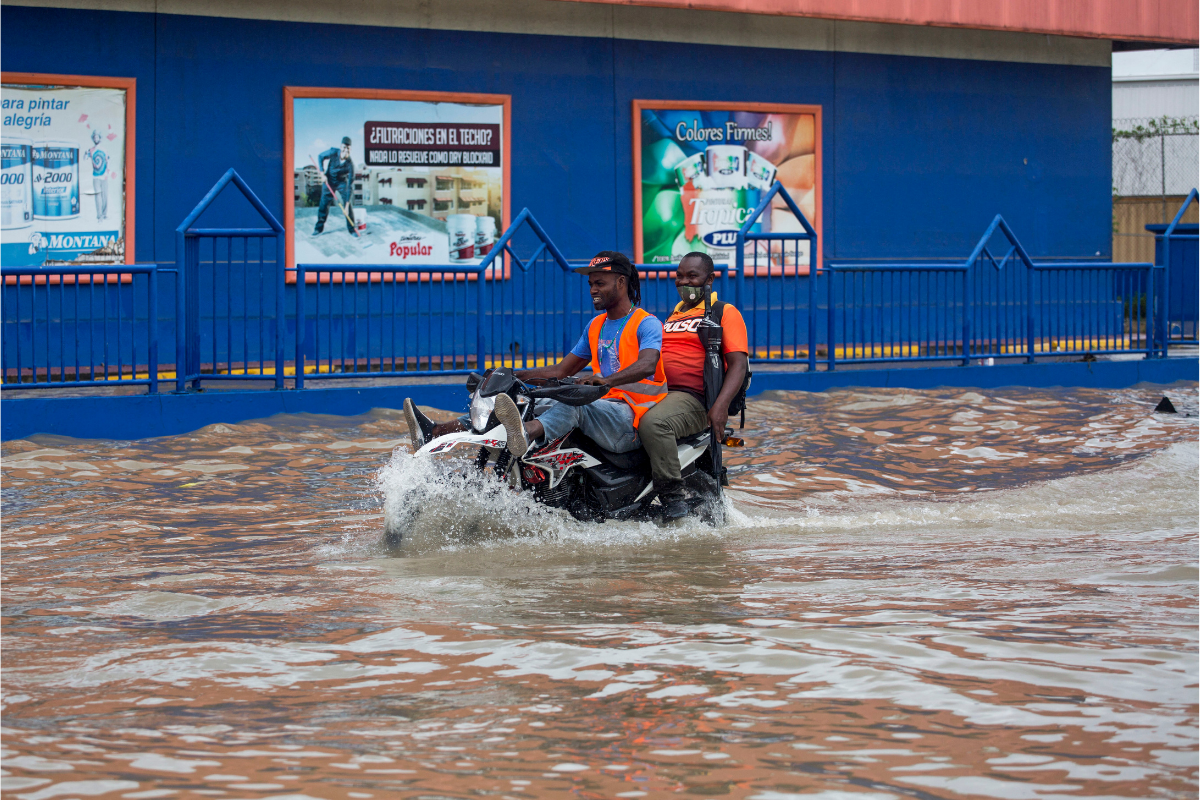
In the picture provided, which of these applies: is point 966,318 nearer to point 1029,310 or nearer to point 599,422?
point 1029,310

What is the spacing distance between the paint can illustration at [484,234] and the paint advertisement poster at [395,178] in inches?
0.5

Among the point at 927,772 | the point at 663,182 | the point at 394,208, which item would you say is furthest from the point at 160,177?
the point at 927,772

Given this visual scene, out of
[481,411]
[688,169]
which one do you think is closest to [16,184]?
[688,169]

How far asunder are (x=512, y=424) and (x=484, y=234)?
33.5 ft

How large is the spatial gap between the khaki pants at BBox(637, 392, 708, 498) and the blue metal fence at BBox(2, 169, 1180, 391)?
5.48 m

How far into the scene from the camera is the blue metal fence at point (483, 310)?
39.0ft

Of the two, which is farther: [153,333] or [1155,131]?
[1155,131]

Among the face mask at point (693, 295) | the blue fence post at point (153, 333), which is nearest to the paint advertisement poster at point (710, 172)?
the blue fence post at point (153, 333)

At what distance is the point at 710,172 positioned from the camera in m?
17.6

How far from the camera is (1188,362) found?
16922mm

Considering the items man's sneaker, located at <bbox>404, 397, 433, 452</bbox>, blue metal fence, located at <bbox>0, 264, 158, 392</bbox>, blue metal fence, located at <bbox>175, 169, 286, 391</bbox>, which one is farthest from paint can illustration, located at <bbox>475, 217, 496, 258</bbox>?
man's sneaker, located at <bbox>404, 397, 433, 452</bbox>

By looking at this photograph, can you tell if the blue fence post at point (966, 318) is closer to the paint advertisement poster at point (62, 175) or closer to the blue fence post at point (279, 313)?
the blue fence post at point (279, 313)

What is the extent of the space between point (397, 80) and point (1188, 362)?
1082cm

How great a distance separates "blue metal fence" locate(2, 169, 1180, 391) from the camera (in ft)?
39.0
